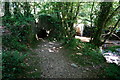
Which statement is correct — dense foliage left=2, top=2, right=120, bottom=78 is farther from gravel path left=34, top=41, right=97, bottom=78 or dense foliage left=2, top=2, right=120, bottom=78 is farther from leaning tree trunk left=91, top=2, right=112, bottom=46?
gravel path left=34, top=41, right=97, bottom=78

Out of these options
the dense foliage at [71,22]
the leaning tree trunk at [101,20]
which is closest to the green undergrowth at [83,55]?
the dense foliage at [71,22]

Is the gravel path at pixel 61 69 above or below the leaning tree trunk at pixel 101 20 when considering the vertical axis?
below

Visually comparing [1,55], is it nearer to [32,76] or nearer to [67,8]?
[32,76]

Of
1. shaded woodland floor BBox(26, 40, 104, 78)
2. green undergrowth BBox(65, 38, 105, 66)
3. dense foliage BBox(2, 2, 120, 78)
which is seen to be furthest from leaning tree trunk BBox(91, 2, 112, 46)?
shaded woodland floor BBox(26, 40, 104, 78)

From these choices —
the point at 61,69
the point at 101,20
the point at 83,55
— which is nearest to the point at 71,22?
the point at 101,20

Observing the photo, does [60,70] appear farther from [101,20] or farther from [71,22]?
[101,20]

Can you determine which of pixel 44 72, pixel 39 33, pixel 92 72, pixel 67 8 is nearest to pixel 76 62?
pixel 92 72

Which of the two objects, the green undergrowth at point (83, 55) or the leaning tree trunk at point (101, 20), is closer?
the green undergrowth at point (83, 55)

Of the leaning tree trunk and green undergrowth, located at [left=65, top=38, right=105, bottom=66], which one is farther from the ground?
the leaning tree trunk

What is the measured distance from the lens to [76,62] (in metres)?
4.04

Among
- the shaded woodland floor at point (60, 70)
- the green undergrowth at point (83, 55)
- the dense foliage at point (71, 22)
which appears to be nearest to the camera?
the shaded woodland floor at point (60, 70)

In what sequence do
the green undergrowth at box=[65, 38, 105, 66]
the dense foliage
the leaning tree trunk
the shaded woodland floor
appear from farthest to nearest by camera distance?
the leaning tree trunk → the dense foliage → the green undergrowth at box=[65, 38, 105, 66] → the shaded woodland floor

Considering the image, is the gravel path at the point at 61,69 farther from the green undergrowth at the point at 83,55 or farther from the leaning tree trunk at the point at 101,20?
the leaning tree trunk at the point at 101,20

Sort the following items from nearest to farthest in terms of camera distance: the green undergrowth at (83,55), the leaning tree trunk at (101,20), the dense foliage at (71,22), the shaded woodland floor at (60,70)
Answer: the shaded woodland floor at (60,70)
the green undergrowth at (83,55)
the dense foliage at (71,22)
the leaning tree trunk at (101,20)
